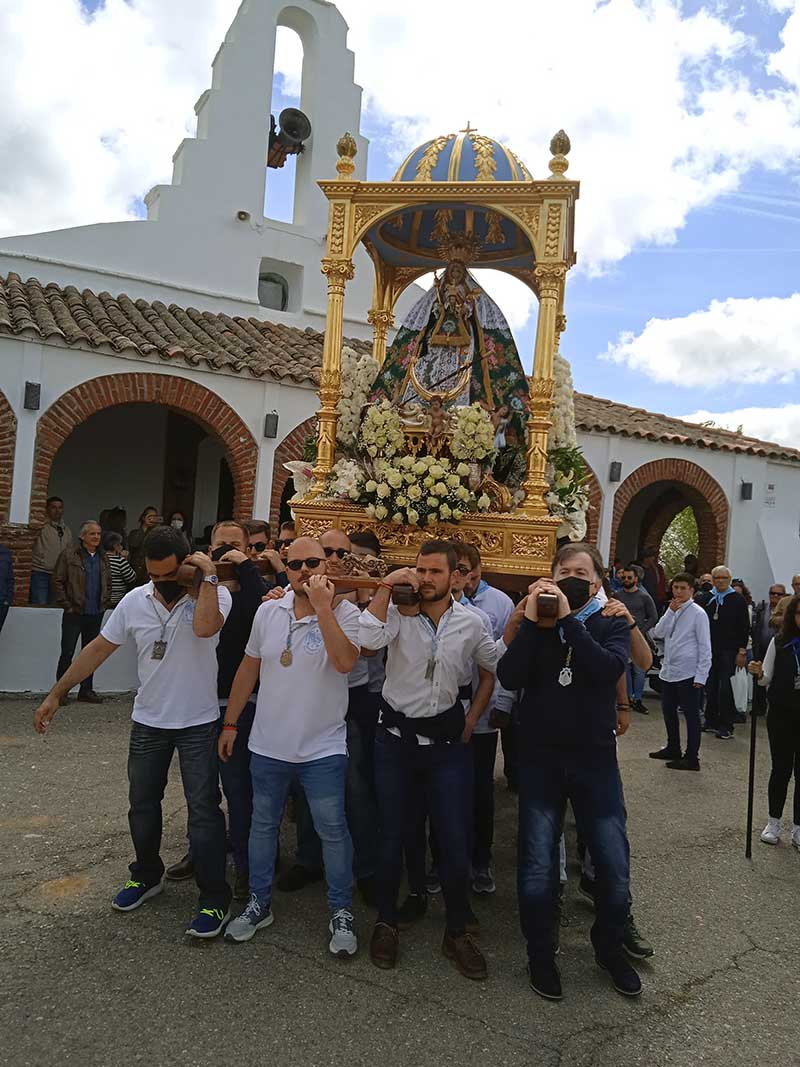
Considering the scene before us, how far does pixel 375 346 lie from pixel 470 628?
4472mm

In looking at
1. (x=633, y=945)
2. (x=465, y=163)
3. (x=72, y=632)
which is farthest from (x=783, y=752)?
(x=72, y=632)

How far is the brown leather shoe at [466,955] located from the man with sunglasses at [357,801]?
63 centimetres

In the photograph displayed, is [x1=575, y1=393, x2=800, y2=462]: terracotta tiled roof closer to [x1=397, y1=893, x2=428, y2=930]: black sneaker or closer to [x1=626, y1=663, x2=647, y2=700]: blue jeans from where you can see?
[x1=626, y1=663, x2=647, y2=700]: blue jeans

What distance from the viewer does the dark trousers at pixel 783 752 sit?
549 cm

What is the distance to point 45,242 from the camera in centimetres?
1280

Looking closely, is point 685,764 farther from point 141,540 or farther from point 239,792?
point 141,540

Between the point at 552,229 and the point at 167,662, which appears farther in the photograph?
the point at 552,229

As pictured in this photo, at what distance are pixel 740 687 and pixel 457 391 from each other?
5746 millimetres

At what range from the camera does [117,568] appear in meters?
9.31

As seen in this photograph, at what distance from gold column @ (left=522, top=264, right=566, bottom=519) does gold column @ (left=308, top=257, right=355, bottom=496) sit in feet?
4.83

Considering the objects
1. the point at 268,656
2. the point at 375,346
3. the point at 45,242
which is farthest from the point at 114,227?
the point at 268,656

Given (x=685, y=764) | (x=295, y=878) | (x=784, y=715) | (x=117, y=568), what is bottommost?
(x=685, y=764)

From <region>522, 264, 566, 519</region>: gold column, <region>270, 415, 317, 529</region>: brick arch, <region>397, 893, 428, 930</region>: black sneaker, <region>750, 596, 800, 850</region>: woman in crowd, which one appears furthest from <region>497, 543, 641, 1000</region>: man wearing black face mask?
<region>270, 415, 317, 529</region>: brick arch

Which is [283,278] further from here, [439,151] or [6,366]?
[439,151]
